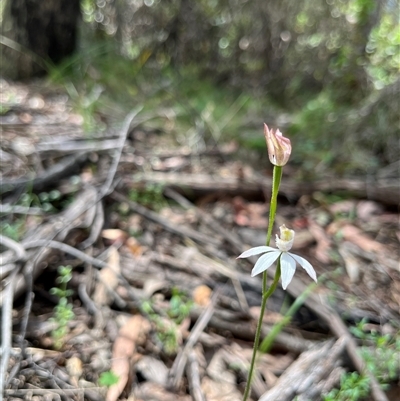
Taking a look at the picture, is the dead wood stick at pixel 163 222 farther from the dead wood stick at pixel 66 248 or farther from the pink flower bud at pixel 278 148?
the pink flower bud at pixel 278 148

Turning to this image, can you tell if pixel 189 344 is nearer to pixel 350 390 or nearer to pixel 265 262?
pixel 350 390

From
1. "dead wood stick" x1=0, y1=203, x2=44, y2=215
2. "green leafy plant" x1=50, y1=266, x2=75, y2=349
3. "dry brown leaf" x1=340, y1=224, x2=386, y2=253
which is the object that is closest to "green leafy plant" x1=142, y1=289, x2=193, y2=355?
"green leafy plant" x1=50, y1=266, x2=75, y2=349

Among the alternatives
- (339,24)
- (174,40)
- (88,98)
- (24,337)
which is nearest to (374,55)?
(339,24)

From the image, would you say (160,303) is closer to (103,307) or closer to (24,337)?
(103,307)

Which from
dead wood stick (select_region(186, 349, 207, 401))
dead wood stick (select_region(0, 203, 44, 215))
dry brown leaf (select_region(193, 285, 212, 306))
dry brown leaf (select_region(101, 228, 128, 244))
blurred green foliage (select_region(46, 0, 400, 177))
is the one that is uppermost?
blurred green foliage (select_region(46, 0, 400, 177))

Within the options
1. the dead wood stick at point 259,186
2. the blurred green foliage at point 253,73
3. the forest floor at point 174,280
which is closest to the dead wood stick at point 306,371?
the forest floor at point 174,280

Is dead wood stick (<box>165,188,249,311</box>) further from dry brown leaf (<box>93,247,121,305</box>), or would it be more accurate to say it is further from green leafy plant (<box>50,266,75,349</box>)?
green leafy plant (<box>50,266,75,349</box>)
